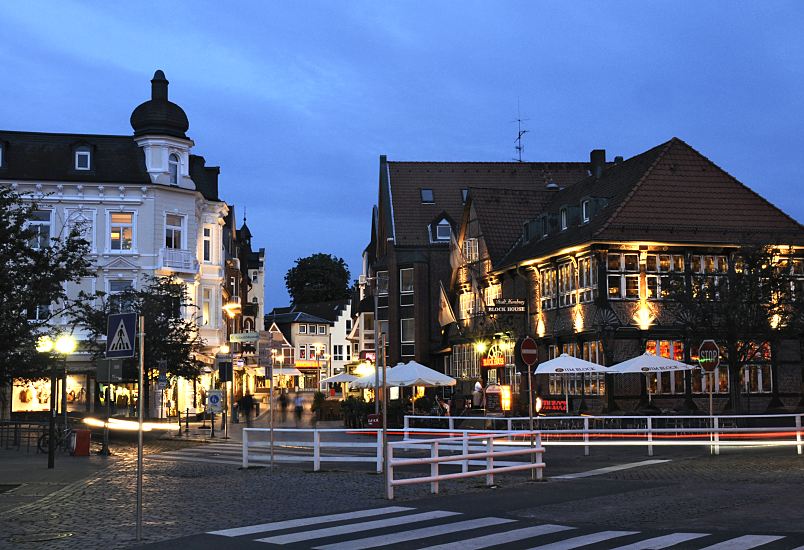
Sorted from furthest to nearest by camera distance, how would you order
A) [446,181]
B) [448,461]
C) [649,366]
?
[446,181], [649,366], [448,461]

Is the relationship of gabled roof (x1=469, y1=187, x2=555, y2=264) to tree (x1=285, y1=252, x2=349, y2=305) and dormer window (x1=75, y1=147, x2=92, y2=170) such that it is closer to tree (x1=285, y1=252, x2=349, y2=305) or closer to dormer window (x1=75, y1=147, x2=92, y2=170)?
dormer window (x1=75, y1=147, x2=92, y2=170)

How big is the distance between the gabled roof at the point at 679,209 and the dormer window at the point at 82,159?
22861 millimetres

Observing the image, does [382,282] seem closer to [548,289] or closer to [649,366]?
[548,289]

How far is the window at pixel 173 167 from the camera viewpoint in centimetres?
5478

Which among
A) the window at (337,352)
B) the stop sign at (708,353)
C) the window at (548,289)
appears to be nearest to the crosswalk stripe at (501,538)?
the stop sign at (708,353)

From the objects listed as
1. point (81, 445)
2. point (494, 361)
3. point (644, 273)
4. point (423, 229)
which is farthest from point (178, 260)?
Result: point (81, 445)

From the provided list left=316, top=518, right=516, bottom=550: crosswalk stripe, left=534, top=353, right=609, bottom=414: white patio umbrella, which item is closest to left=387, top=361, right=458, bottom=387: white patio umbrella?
left=534, top=353, right=609, bottom=414: white patio umbrella

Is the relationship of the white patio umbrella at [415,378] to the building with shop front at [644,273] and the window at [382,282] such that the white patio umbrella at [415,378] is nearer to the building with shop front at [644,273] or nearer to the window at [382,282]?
the building with shop front at [644,273]

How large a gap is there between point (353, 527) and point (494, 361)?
39.4 meters

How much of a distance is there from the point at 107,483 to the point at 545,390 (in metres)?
29.2

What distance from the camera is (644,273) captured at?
4203 cm

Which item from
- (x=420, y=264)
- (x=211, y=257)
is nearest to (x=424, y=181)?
(x=420, y=264)

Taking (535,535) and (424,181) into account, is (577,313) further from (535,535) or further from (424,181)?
(535,535)

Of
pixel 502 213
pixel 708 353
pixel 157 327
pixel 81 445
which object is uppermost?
pixel 502 213
